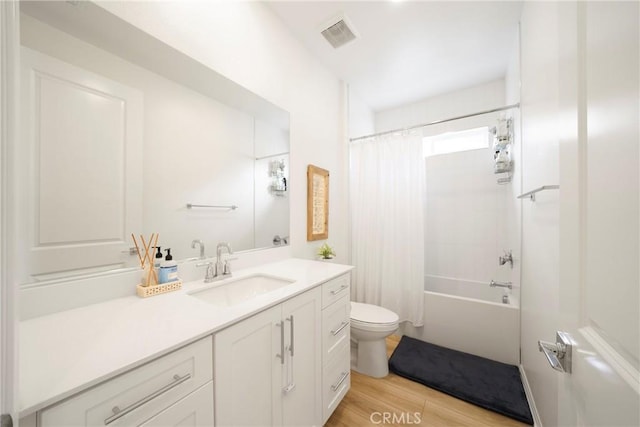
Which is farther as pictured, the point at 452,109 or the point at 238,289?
the point at 452,109

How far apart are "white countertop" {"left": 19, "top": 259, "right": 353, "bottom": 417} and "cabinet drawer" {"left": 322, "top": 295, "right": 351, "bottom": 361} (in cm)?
37

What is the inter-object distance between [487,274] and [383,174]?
1590 mm

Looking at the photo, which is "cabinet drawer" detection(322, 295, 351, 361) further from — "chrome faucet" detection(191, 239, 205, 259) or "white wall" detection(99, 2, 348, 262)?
"chrome faucet" detection(191, 239, 205, 259)

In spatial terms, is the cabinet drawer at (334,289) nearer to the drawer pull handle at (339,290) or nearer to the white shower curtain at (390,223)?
the drawer pull handle at (339,290)

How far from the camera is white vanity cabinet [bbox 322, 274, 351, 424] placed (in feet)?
4.23

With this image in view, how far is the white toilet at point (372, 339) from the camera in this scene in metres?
1.73

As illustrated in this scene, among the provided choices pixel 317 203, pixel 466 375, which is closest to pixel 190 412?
pixel 317 203

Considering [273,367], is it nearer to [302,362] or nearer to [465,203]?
[302,362]

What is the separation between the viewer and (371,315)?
6.13 ft

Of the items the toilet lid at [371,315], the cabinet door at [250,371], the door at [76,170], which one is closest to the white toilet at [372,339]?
the toilet lid at [371,315]

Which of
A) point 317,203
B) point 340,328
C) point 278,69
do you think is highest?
point 278,69

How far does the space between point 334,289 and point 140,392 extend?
0.96 metres

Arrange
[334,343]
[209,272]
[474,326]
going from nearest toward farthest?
[209,272], [334,343], [474,326]

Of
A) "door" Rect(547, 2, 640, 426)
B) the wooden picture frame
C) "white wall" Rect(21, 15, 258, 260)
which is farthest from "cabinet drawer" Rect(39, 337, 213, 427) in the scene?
the wooden picture frame
